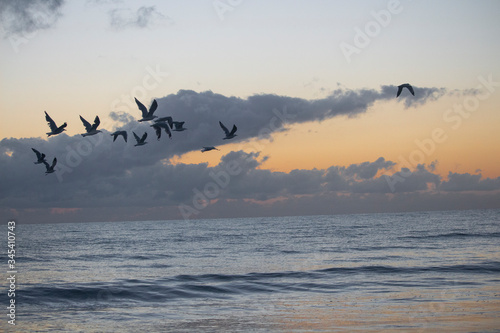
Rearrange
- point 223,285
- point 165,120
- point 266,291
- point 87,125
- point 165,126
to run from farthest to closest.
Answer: point 223,285 → point 266,291 → point 87,125 → point 165,120 → point 165,126

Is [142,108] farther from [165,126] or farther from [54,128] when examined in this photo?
[54,128]

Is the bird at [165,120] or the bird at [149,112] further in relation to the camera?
the bird at [165,120]

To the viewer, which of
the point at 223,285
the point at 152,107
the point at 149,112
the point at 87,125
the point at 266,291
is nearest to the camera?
the point at 152,107

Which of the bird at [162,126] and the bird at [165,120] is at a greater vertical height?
the bird at [165,120]

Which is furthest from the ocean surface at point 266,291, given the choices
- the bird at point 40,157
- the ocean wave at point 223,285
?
the bird at point 40,157

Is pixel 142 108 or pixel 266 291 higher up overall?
pixel 142 108

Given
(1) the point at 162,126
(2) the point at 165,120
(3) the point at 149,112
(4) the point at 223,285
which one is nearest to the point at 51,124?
(3) the point at 149,112

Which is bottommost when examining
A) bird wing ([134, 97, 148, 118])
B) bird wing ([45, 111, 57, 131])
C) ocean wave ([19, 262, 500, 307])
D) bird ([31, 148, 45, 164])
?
ocean wave ([19, 262, 500, 307])

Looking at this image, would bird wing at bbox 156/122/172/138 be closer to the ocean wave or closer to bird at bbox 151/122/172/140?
bird at bbox 151/122/172/140

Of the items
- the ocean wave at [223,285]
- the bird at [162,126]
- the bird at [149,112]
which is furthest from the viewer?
the ocean wave at [223,285]

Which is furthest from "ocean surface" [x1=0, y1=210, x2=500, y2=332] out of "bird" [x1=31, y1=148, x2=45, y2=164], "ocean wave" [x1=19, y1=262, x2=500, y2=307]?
"bird" [x1=31, y1=148, x2=45, y2=164]

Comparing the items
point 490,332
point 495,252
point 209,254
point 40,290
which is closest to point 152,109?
point 40,290

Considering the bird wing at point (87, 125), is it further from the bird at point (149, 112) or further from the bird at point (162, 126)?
the bird at point (162, 126)

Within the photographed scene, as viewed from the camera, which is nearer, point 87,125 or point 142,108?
Result: point 142,108
